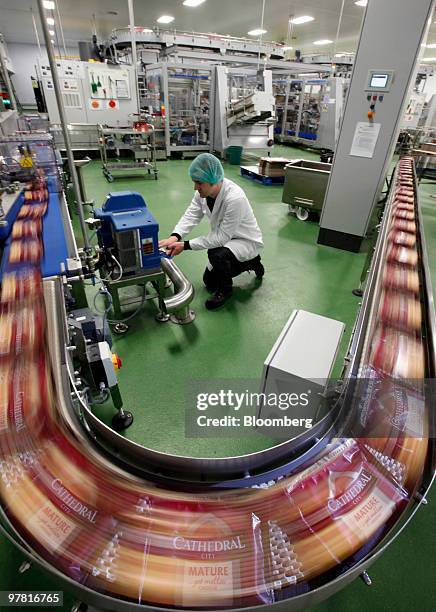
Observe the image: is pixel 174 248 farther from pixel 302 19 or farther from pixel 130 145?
pixel 302 19

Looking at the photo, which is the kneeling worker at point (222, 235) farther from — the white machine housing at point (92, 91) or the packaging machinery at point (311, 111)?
the packaging machinery at point (311, 111)

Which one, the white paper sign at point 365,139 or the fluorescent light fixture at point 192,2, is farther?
the fluorescent light fixture at point 192,2

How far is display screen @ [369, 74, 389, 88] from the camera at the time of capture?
2.86m

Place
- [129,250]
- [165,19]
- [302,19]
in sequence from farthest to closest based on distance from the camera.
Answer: [165,19]
[302,19]
[129,250]

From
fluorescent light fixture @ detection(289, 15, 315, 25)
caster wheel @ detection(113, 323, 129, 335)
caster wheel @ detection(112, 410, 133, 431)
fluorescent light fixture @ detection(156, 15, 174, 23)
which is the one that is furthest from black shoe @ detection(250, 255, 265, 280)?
fluorescent light fixture @ detection(156, 15, 174, 23)

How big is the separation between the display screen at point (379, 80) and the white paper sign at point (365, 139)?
0.30m

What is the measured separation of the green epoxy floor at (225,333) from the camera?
1673 mm

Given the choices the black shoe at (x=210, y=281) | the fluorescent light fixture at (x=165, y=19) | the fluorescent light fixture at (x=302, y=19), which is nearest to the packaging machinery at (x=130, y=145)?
the black shoe at (x=210, y=281)

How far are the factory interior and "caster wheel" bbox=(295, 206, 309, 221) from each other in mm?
73

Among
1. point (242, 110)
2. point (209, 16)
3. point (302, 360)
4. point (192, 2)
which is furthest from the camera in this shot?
point (209, 16)

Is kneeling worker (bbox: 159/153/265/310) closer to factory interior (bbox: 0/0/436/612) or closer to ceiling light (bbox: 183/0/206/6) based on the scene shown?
factory interior (bbox: 0/0/436/612)

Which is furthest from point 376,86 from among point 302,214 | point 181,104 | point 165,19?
point 165,19

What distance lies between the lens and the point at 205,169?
2.17 metres

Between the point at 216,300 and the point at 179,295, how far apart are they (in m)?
0.53
